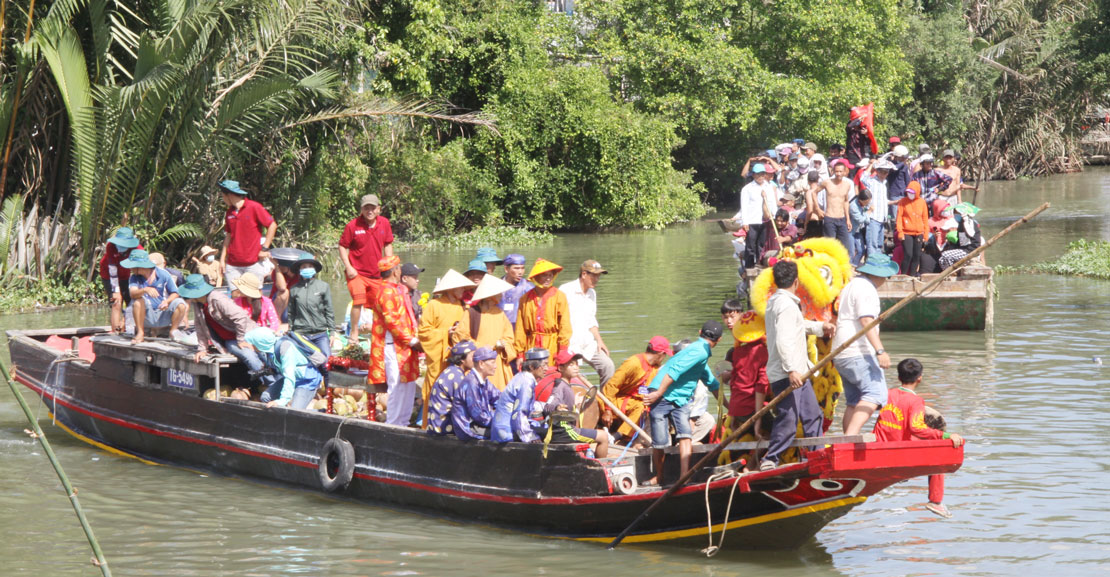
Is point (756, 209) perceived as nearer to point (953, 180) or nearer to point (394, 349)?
point (953, 180)

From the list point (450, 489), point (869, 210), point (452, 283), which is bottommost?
point (450, 489)

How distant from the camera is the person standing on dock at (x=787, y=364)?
7965 mm

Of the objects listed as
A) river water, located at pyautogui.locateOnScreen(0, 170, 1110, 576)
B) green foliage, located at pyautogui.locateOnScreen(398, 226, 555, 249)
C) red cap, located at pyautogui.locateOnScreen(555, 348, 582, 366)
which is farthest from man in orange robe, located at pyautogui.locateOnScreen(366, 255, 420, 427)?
green foliage, located at pyautogui.locateOnScreen(398, 226, 555, 249)

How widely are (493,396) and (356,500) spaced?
5.99 ft

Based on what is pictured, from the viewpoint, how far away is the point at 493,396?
365 inches

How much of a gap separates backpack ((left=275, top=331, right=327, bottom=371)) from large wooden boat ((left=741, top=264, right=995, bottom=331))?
729 cm

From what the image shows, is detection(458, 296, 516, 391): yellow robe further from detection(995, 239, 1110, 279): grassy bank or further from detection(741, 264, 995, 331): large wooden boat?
detection(995, 239, 1110, 279): grassy bank

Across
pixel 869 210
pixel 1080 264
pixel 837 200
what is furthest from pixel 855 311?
pixel 1080 264

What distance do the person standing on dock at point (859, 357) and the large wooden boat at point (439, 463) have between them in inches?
24.6

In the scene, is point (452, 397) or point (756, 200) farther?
point (756, 200)

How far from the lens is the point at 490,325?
32.0ft

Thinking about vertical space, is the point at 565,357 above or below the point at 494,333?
below

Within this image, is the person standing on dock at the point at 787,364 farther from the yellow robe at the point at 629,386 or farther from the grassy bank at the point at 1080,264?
the grassy bank at the point at 1080,264

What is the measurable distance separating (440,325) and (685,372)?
206cm
